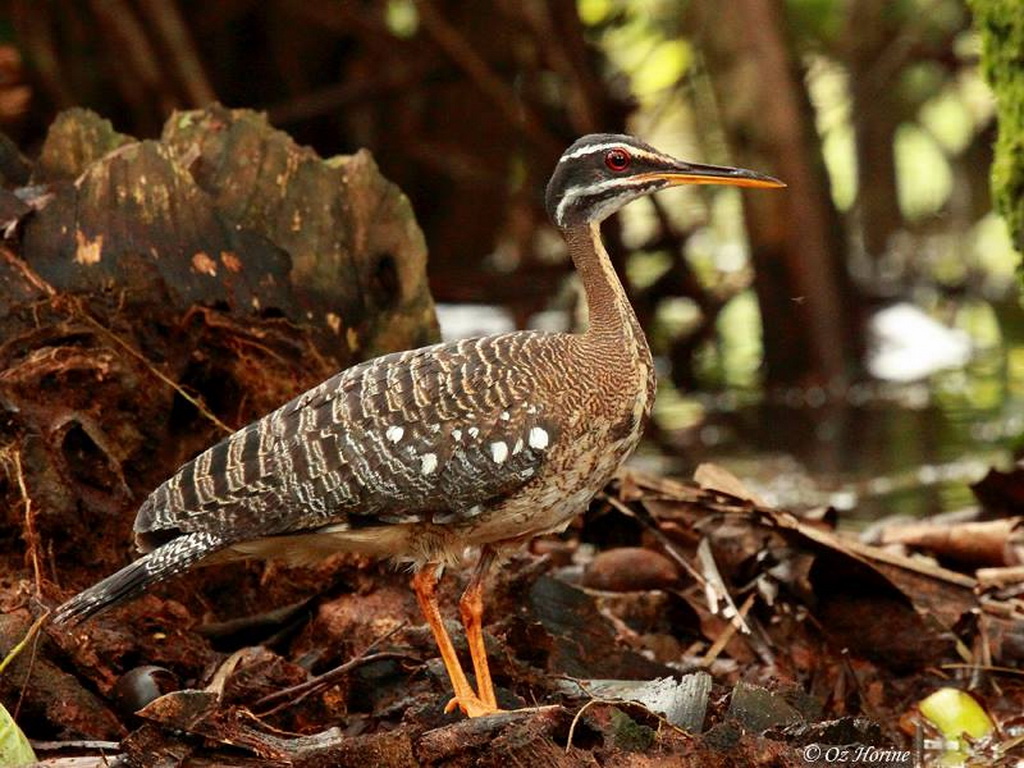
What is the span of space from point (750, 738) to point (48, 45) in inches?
479

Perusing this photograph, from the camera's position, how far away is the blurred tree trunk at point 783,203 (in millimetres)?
13625

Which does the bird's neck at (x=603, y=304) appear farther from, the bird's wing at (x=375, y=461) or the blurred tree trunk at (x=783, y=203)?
the blurred tree trunk at (x=783, y=203)

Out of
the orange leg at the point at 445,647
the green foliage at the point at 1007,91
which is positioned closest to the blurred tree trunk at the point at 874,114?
the green foliage at the point at 1007,91

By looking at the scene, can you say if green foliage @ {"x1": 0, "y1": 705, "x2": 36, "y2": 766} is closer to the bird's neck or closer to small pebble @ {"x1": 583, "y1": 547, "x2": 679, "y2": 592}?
the bird's neck

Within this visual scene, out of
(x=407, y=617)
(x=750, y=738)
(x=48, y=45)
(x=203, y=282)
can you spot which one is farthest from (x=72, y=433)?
(x=48, y=45)

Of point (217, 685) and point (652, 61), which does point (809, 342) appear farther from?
point (217, 685)

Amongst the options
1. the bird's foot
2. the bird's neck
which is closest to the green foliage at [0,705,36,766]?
the bird's foot

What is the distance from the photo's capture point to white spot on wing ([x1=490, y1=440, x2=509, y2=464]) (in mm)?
5977

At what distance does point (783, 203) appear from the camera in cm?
1403

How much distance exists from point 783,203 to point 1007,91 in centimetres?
540

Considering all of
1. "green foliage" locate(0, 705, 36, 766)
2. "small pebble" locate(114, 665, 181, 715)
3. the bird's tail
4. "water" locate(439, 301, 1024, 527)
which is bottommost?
"water" locate(439, 301, 1024, 527)

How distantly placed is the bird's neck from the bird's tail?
5.08 ft

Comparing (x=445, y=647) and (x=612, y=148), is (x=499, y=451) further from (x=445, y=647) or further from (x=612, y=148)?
(x=612, y=148)

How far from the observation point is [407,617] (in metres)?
6.69
